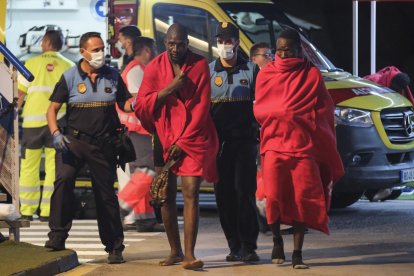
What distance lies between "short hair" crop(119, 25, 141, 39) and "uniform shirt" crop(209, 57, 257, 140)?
9.91ft

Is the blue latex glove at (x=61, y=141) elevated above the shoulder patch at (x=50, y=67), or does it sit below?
below

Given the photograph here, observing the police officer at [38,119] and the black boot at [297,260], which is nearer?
the black boot at [297,260]

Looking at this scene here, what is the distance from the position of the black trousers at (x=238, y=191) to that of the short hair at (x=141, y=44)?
9.36 feet

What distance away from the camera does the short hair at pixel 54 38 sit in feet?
49.6

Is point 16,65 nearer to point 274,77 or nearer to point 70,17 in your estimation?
point 274,77

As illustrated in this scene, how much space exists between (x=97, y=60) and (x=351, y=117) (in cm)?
396

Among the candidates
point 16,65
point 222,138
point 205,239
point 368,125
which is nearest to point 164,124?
point 222,138

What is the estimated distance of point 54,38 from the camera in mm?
15156

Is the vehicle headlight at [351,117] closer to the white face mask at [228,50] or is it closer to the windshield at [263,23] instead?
the windshield at [263,23]

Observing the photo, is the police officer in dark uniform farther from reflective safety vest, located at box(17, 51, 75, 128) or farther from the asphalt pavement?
reflective safety vest, located at box(17, 51, 75, 128)

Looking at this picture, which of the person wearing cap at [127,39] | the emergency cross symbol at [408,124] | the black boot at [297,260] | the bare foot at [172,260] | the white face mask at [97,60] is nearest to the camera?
the black boot at [297,260]

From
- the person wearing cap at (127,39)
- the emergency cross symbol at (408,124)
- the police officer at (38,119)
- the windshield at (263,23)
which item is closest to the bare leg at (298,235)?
the person wearing cap at (127,39)

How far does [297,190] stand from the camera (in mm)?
11070

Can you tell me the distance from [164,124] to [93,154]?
0.74 m
